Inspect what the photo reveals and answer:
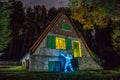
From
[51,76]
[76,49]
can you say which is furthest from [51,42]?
[51,76]

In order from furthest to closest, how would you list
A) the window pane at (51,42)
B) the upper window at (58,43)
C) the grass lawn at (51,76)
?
the upper window at (58,43) < the window pane at (51,42) < the grass lawn at (51,76)

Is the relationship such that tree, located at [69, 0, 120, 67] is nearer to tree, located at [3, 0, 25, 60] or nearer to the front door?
the front door

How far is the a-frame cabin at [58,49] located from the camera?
38.2 m

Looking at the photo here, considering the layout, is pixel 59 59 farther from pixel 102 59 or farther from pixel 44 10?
pixel 44 10

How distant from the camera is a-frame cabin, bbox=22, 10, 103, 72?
125ft

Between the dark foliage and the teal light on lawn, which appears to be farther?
the dark foliage

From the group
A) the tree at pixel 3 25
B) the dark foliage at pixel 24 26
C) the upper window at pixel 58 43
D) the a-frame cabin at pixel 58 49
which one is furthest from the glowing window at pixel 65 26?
the dark foliage at pixel 24 26

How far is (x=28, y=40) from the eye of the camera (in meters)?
66.1

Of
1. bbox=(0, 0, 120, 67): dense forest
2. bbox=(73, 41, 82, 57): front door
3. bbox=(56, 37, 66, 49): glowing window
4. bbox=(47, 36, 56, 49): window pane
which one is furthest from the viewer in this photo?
bbox=(0, 0, 120, 67): dense forest

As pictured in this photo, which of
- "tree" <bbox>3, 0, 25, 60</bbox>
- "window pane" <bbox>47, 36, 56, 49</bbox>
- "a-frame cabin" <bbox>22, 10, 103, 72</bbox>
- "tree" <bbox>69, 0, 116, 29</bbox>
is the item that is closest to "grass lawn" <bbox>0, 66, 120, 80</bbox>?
"a-frame cabin" <bbox>22, 10, 103, 72</bbox>

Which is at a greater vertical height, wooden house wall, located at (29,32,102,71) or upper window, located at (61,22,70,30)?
upper window, located at (61,22,70,30)

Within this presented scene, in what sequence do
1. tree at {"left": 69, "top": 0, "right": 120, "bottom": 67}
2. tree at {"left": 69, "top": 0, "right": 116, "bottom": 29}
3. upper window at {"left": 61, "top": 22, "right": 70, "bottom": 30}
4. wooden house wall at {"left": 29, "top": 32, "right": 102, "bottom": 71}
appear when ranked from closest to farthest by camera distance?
1. tree at {"left": 69, "top": 0, "right": 120, "bottom": 67}
2. tree at {"left": 69, "top": 0, "right": 116, "bottom": 29}
3. wooden house wall at {"left": 29, "top": 32, "right": 102, "bottom": 71}
4. upper window at {"left": 61, "top": 22, "right": 70, "bottom": 30}

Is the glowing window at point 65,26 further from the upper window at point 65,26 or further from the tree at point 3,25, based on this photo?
the tree at point 3,25

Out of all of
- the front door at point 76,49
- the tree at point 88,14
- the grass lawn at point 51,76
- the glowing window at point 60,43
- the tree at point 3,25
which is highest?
the tree at point 88,14
